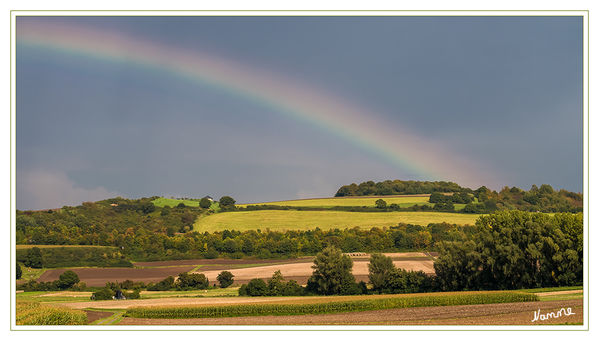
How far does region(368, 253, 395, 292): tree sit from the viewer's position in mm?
65062

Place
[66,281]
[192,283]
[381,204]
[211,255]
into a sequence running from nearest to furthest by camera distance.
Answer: [192,283] < [66,281] < [211,255] < [381,204]

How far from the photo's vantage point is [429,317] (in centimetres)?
4206

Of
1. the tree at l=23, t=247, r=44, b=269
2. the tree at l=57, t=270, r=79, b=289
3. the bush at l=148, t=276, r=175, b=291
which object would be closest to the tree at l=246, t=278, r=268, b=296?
the bush at l=148, t=276, r=175, b=291

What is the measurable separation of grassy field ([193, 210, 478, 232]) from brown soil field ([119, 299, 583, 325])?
86.3 metres

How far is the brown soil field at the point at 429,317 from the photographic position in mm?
39469

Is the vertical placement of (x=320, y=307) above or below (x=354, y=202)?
below

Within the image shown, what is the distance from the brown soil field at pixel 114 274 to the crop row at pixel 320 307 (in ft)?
125

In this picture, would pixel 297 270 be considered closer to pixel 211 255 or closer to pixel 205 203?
pixel 211 255

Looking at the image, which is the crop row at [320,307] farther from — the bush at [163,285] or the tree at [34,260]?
the tree at [34,260]

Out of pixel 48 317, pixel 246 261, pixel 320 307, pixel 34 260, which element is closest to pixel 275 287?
pixel 320 307

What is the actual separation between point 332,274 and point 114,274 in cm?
4721

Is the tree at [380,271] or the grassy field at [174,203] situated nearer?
the tree at [380,271]
